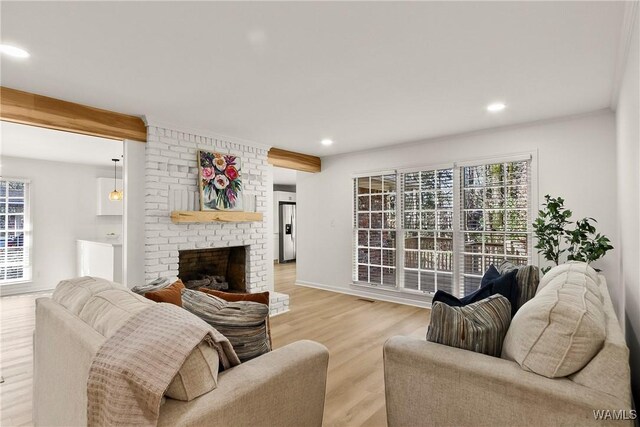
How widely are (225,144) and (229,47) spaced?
2429 mm

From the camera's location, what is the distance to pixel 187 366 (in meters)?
1.13

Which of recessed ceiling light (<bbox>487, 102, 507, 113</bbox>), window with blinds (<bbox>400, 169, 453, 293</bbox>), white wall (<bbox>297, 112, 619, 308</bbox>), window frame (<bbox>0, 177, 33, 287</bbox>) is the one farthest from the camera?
window frame (<bbox>0, 177, 33, 287</bbox>)

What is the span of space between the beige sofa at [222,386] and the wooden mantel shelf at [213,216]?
216 centimetres

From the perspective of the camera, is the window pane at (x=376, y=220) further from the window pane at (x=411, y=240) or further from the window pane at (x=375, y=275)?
the window pane at (x=375, y=275)

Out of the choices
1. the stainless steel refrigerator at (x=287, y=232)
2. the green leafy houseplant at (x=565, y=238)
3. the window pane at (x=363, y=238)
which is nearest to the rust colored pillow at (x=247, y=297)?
the green leafy houseplant at (x=565, y=238)

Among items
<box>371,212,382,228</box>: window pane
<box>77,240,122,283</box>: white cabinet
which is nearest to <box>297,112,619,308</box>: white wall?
<box>371,212,382,228</box>: window pane

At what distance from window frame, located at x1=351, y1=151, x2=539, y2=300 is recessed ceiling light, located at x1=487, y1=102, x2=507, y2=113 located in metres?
0.88

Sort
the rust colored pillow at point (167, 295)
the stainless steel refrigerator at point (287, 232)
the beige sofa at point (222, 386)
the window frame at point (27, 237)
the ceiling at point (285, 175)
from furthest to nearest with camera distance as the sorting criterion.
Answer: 1. the stainless steel refrigerator at point (287, 232)
2. the ceiling at point (285, 175)
3. the window frame at point (27, 237)
4. the rust colored pillow at point (167, 295)
5. the beige sofa at point (222, 386)

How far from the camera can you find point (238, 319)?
152 centimetres

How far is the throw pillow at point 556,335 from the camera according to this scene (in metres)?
1.17

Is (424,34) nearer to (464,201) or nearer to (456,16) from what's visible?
(456,16)

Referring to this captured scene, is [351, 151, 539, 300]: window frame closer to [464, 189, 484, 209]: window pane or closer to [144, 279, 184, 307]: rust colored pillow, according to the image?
[464, 189, 484, 209]: window pane

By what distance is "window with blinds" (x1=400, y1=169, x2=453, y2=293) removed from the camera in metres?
4.75

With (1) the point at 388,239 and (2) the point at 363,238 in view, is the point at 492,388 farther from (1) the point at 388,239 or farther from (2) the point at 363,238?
(2) the point at 363,238
